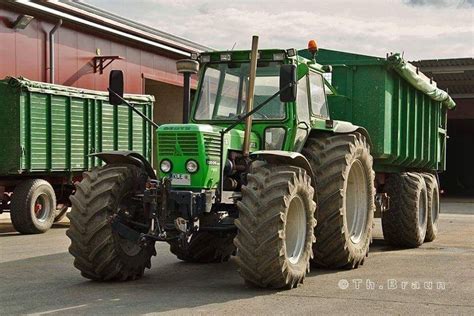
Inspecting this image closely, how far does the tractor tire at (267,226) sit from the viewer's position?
7.21 metres

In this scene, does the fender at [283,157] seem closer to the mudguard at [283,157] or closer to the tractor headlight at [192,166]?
the mudguard at [283,157]

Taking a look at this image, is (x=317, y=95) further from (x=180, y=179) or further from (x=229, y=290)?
(x=229, y=290)

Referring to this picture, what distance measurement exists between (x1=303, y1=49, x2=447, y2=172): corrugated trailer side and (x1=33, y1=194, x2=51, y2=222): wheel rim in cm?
620

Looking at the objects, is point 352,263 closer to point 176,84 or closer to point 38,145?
point 38,145

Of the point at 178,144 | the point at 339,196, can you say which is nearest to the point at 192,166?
the point at 178,144

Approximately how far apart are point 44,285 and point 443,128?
31.1 ft

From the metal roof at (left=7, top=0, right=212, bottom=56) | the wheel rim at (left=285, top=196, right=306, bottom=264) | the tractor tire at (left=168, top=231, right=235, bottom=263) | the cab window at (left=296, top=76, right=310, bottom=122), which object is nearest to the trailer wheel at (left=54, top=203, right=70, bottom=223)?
the metal roof at (left=7, top=0, right=212, bottom=56)

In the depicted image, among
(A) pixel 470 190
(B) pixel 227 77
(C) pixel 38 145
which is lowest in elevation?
(A) pixel 470 190

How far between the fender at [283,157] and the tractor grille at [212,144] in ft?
1.21

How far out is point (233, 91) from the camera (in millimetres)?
9078

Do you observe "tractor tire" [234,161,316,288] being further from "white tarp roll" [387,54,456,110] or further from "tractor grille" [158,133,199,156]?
"white tarp roll" [387,54,456,110]

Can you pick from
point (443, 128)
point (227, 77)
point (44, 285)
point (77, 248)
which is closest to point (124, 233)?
point (77, 248)

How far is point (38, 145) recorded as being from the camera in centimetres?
1466

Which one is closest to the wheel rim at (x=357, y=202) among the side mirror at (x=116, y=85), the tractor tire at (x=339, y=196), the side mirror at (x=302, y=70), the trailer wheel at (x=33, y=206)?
the tractor tire at (x=339, y=196)
